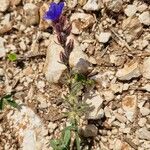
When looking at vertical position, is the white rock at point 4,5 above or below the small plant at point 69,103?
above

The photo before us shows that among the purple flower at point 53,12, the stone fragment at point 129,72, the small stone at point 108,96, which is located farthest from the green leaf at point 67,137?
the purple flower at point 53,12

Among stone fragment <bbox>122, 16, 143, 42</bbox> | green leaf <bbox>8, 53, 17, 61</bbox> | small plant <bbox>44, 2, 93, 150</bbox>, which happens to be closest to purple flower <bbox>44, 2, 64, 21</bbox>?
small plant <bbox>44, 2, 93, 150</bbox>

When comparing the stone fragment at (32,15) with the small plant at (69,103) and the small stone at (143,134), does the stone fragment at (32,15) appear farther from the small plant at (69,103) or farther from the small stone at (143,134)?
the small stone at (143,134)

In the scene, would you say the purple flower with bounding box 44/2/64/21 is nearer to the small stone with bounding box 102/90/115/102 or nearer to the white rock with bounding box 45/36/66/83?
the white rock with bounding box 45/36/66/83

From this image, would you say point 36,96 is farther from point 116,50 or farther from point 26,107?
point 116,50

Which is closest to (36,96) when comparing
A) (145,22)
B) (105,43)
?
(105,43)

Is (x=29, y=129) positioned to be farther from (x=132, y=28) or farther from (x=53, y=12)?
(x=132, y=28)
